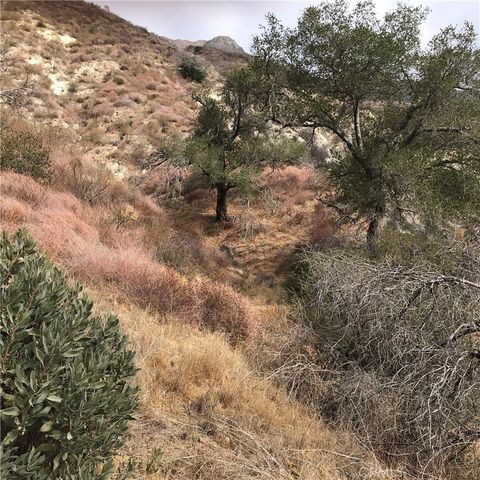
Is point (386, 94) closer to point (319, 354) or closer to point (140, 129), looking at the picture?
point (319, 354)

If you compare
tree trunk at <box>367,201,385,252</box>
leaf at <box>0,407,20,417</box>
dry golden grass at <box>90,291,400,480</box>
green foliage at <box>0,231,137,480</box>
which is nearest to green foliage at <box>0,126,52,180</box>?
dry golden grass at <box>90,291,400,480</box>

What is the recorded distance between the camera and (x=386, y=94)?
11.1m

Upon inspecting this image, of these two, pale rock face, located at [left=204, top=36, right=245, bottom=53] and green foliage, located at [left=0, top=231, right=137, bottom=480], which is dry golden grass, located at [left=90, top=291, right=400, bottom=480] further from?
pale rock face, located at [left=204, top=36, right=245, bottom=53]

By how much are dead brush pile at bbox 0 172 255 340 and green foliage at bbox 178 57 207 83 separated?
23.2 m

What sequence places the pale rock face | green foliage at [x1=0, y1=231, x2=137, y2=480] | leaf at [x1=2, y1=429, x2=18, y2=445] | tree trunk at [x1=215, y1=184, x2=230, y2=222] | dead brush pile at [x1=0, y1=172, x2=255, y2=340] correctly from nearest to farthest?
leaf at [x1=2, y1=429, x2=18, y2=445] < green foliage at [x1=0, y1=231, x2=137, y2=480] < dead brush pile at [x1=0, y1=172, x2=255, y2=340] < tree trunk at [x1=215, y1=184, x2=230, y2=222] < the pale rock face

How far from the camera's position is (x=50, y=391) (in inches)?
→ 88.0

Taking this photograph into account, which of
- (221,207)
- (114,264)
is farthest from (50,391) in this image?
(221,207)

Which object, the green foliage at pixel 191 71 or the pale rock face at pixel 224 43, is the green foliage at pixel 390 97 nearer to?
the green foliage at pixel 191 71

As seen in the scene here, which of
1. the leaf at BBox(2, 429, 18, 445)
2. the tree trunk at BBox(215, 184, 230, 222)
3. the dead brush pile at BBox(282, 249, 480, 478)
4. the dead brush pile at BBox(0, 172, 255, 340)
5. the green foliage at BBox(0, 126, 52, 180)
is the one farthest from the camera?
the tree trunk at BBox(215, 184, 230, 222)

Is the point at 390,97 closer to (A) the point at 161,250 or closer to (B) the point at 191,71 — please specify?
(A) the point at 161,250

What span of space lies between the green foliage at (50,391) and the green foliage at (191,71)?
3152 centimetres

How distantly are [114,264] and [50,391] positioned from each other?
6273 millimetres

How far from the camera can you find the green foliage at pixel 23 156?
38.6ft

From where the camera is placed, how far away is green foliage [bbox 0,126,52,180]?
11.8m
